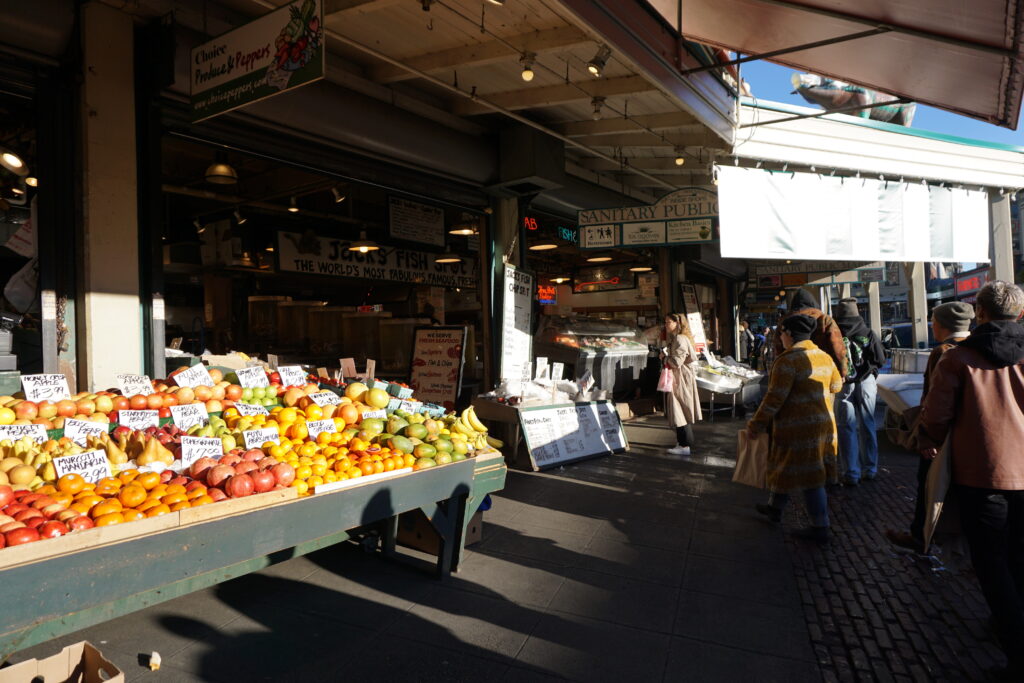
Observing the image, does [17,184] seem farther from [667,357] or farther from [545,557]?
[667,357]

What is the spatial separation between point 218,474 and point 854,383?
19.5 ft

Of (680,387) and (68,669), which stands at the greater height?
(680,387)

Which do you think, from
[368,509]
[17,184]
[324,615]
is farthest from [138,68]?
[324,615]

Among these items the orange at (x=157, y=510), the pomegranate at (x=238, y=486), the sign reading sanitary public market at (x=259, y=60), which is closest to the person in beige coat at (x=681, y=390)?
the sign reading sanitary public market at (x=259, y=60)

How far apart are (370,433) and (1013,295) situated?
13.1 ft

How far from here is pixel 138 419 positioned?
389 cm

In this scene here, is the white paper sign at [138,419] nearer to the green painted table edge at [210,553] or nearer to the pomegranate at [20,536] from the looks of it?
the green painted table edge at [210,553]

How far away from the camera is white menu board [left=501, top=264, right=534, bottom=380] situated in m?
8.83

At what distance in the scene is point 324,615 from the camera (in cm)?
342

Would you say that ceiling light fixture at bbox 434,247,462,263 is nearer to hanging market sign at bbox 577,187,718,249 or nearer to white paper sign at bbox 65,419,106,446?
hanging market sign at bbox 577,187,718,249

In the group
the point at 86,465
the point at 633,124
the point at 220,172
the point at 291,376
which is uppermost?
the point at 633,124

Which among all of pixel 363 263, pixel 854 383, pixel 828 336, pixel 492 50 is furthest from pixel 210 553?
pixel 363 263

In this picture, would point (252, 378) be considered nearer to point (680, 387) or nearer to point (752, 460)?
point (752, 460)

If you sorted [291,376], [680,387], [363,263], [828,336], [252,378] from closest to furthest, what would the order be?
[252,378] → [291,376] → [828,336] → [680,387] → [363,263]
